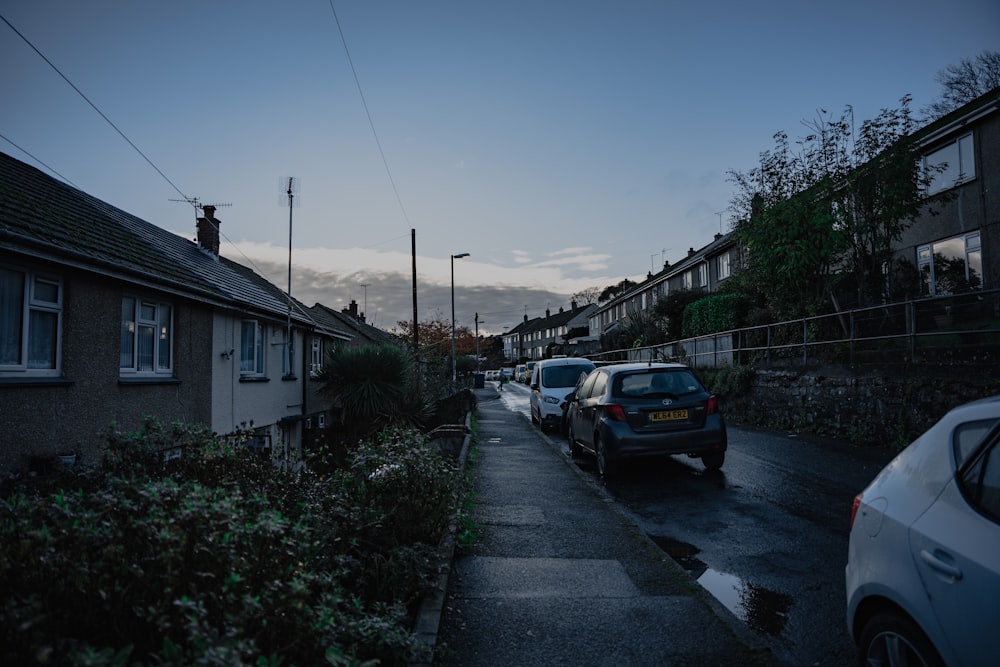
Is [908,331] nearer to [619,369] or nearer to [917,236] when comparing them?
[619,369]

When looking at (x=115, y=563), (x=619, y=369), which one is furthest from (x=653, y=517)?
(x=115, y=563)

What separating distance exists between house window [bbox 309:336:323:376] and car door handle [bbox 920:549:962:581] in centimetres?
2033

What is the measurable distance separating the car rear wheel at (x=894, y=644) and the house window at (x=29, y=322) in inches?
345

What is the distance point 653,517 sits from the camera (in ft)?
23.1

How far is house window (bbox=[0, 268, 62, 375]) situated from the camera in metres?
7.52

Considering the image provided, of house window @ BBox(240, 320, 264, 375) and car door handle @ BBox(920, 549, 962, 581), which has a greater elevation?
house window @ BBox(240, 320, 264, 375)

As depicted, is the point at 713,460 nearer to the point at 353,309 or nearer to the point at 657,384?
the point at 657,384

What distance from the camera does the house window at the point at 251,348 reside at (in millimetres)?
15609

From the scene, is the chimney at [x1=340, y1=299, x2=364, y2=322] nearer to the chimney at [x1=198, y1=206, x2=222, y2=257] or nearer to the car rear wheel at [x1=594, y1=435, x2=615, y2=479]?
the chimney at [x1=198, y1=206, x2=222, y2=257]

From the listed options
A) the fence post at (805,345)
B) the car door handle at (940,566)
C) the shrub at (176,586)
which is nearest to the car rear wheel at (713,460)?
the fence post at (805,345)

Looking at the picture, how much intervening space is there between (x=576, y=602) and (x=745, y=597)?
49.6 inches

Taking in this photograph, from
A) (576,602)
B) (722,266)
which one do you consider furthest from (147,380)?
(722,266)

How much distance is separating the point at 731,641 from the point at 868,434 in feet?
31.0

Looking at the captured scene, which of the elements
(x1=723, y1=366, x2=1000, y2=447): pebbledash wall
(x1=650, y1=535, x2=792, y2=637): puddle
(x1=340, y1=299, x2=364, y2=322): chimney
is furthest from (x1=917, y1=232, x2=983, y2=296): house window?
(x1=340, y1=299, x2=364, y2=322): chimney
